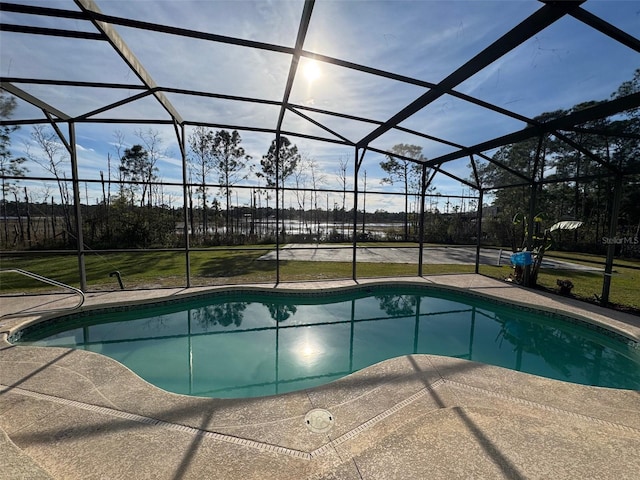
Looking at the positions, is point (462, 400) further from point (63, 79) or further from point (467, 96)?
point (63, 79)

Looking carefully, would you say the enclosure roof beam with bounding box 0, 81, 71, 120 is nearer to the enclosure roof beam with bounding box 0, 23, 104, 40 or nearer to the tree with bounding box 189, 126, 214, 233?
the enclosure roof beam with bounding box 0, 23, 104, 40

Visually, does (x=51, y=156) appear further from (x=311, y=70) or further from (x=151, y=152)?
(x=311, y=70)

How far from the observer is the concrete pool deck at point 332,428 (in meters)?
1.79

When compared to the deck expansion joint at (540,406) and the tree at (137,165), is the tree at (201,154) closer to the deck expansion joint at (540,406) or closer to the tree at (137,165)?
the tree at (137,165)

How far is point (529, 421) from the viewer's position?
228cm

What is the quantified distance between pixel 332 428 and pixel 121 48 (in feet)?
15.5

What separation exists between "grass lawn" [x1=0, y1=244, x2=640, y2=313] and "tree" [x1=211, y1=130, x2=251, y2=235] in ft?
24.9

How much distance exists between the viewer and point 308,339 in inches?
196

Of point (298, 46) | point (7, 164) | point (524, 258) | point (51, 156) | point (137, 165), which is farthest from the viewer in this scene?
point (137, 165)

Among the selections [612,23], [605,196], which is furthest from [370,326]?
[605,196]

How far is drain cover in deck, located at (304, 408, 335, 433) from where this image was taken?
2.19 meters

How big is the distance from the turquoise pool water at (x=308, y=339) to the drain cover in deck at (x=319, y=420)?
126 cm

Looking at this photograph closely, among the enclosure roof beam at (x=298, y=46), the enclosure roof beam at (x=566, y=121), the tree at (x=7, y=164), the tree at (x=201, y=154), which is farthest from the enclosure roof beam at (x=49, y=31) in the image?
the tree at (x=201, y=154)

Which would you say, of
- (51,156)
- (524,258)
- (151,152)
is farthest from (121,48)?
(151,152)
